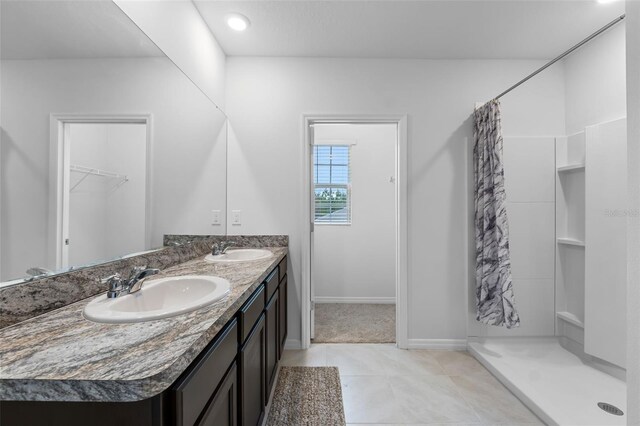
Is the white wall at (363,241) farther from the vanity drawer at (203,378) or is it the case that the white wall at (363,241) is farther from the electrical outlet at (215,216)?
the vanity drawer at (203,378)

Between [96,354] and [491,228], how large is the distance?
239 cm

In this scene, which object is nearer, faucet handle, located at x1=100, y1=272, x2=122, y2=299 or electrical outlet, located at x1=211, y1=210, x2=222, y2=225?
faucet handle, located at x1=100, y1=272, x2=122, y2=299

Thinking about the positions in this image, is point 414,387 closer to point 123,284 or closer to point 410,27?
point 123,284

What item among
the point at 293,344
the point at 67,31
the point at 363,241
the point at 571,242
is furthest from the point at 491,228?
the point at 67,31

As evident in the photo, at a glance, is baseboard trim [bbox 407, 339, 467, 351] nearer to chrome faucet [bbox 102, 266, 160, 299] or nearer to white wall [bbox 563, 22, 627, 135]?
white wall [bbox 563, 22, 627, 135]

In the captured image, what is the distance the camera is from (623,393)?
1.66 metres

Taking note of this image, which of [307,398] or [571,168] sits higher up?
[571,168]

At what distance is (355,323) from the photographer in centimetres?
283

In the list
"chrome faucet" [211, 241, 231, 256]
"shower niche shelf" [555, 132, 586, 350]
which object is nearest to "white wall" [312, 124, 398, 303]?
"chrome faucet" [211, 241, 231, 256]

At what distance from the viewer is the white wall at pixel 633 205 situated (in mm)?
825

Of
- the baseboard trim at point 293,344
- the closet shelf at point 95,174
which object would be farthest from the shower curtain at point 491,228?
the closet shelf at point 95,174

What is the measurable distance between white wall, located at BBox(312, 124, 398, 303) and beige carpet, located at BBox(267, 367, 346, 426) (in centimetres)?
153

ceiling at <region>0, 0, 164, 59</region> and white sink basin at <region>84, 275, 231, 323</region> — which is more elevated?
ceiling at <region>0, 0, 164, 59</region>

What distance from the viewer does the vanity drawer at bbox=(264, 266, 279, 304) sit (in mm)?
1510
